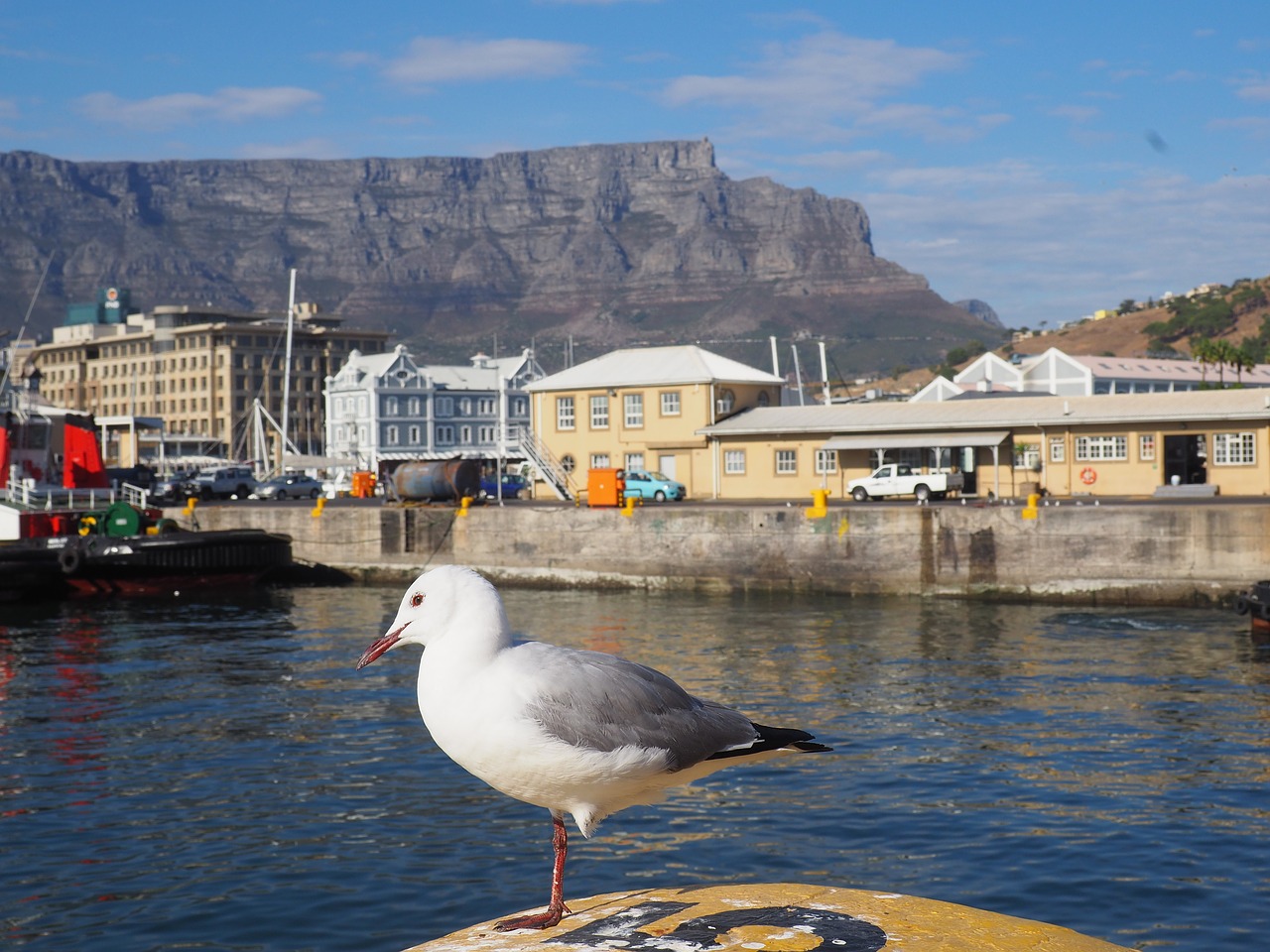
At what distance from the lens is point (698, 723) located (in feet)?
19.9

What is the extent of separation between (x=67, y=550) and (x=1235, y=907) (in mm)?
35243

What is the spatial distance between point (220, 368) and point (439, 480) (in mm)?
133849

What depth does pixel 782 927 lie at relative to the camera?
520 cm

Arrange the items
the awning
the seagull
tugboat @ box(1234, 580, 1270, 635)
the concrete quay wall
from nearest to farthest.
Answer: the seagull → tugboat @ box(1234, 580, 1270, 635) → the concrete quay wall → the awning

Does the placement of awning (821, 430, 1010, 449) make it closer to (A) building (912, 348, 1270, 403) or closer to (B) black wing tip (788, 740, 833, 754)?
(A) building (912, 348, 1270, 403)

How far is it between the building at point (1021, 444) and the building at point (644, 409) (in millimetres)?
1814

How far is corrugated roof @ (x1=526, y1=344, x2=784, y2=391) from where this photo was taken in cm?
5681

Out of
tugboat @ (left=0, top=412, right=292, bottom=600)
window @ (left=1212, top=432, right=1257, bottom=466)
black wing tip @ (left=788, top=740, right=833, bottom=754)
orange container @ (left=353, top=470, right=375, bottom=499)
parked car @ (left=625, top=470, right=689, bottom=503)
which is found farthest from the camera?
orange container @ (left=353, top=470, right=375, bottom=499)

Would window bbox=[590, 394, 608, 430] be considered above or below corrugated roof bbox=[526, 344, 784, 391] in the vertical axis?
below

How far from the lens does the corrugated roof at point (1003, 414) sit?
44.6 meters

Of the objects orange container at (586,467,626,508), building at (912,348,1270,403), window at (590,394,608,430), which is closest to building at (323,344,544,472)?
building at (912,348,1270,403)

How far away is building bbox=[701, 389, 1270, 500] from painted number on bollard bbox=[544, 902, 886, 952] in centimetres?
4076

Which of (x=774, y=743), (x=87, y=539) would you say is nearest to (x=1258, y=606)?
(x=774, y=743)

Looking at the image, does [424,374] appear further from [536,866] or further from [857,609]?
[536,866]
